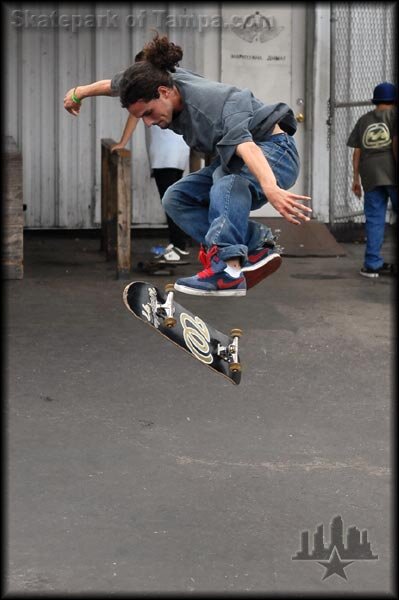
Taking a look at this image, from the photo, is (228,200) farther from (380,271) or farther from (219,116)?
(380,271)

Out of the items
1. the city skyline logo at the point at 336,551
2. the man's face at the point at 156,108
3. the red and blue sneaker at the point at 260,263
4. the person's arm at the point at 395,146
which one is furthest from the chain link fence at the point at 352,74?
the man's face at the point at 156,108

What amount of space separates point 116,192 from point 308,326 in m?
2.68

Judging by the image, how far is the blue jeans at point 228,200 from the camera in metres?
5.64

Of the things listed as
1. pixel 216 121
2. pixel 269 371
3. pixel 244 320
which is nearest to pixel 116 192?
pixel 244 320

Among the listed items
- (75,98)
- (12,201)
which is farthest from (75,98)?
(12,201)

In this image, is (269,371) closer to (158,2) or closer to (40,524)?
(40,524)

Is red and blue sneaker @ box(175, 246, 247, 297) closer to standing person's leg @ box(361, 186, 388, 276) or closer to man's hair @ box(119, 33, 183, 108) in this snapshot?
man's hair @ box(119, 33, 183, 108)

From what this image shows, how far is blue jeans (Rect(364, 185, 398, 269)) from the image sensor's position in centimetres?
1339

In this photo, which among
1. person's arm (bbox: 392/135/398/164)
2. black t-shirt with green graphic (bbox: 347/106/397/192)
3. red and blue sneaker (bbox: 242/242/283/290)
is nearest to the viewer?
red and blue sneaker (bbox: 242/242/283/290)

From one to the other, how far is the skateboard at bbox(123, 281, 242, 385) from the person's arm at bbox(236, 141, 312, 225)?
781 mm

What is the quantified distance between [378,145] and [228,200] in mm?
7965

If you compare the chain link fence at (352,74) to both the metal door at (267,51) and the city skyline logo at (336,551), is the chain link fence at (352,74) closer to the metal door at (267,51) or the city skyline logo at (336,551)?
the metal door at (267,51)

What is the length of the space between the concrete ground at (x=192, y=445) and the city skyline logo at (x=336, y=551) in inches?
1.4

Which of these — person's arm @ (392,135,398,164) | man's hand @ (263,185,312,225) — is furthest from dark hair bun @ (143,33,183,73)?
person's arm @ (392,135,398,164)
